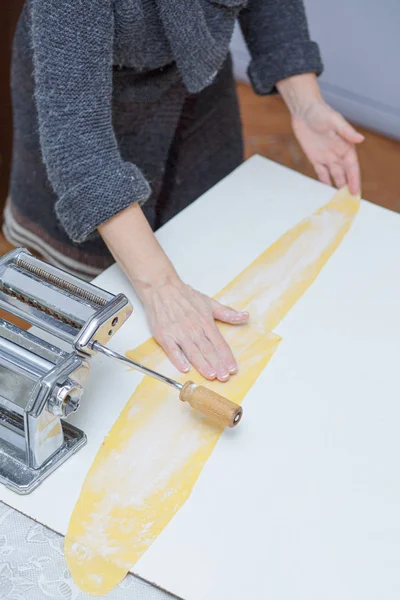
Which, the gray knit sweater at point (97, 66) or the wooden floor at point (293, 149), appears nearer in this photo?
the gray knit sweater at point (97, 66)

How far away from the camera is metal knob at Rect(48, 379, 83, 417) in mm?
751

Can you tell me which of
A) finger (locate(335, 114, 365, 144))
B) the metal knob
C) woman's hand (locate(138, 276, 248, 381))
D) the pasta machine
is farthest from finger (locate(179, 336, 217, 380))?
finger (locate(335, 114, 365, 144))

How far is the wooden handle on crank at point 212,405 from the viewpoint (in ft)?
2.68

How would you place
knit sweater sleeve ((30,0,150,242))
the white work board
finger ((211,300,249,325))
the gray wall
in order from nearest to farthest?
the white work board → knit sweater sleeve ((30,0,150,242)) → finger ((211,300,249,325)) → the gray wall

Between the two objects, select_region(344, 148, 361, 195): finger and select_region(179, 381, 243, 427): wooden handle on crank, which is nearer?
select_region(179, 381, 243, 427): wooden handle on crank

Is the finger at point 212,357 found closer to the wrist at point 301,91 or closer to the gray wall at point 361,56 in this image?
the wrist at point 301,91

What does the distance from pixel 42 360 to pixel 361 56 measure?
2107mm

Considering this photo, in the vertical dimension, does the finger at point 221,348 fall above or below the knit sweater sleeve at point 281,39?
below

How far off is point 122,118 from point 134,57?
0.15 m

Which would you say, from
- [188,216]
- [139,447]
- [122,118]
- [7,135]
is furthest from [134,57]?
[7,135]

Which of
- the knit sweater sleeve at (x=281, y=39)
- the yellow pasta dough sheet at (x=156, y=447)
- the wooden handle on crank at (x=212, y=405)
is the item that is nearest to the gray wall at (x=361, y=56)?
the knit sweater sleeve at (x=281, y=39)

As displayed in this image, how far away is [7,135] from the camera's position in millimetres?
1827

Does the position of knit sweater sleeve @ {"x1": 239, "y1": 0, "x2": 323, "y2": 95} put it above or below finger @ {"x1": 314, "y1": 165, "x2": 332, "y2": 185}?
above

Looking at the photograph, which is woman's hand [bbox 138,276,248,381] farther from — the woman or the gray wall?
the gray wall
